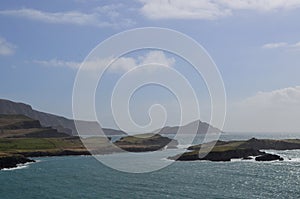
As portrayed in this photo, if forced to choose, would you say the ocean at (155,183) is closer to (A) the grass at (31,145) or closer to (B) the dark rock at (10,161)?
(B) the dark rock at (10,161)

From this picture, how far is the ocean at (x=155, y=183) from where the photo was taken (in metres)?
68.0

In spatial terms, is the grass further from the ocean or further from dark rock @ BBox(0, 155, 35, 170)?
the ocean

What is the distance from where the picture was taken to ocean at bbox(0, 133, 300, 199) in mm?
68000

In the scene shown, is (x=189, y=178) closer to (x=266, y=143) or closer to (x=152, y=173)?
(x=152, y=173)

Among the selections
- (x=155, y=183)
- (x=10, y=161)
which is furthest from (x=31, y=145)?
(x=155, y=183)

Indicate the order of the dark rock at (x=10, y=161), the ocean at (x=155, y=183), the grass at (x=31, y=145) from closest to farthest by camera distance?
the ocean at (x=155, y=183) → the dark rock at (x=10, y=161) → the grass at (x=31, y=145)

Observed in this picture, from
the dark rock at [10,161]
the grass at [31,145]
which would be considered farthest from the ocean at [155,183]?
the grass at [31,145]

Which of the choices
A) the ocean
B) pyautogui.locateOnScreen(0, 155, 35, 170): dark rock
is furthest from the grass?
the ocean

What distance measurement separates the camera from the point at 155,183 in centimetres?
7931

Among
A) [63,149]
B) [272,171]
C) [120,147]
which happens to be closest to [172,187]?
[272,171]

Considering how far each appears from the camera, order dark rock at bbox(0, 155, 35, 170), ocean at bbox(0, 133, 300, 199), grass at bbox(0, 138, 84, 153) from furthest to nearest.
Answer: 1. grass at bbox(0, 138, 84, 153)
2. dark rock at bbox(0, 155, 35, 170)
3. ocean at bbox(0, 133, 300, 199)

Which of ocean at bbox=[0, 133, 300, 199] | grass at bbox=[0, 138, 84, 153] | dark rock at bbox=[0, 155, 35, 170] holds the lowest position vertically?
ocean at bbox=[0, 133, 300, 199]

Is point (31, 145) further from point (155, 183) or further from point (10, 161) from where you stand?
point (155, 183)

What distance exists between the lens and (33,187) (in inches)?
3036
